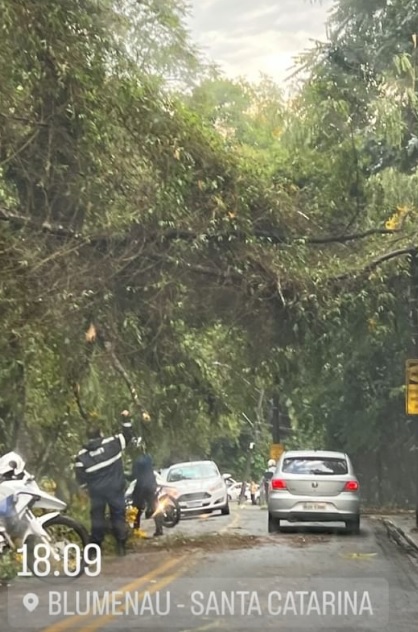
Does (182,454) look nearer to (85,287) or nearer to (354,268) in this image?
(85,287)

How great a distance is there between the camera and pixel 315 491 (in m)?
9.46

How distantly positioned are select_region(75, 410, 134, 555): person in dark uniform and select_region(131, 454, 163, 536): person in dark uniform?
0.11 metres

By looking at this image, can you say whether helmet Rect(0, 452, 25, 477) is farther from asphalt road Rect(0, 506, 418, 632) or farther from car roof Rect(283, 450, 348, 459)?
car roof Rect(283, 450, 348, 459)

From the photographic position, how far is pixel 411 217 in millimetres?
11812

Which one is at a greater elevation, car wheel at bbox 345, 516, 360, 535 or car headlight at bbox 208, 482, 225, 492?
car headlight at bbox 208, 482, 225, 492

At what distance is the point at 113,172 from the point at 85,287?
119 centimetres

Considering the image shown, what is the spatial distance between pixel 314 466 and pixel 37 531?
2693 mm

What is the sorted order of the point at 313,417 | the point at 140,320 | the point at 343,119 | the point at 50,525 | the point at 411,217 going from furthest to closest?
the point at 411,217 < the point at 343,119 < the point at 140,320 < the point at 313,417 < the point at 50,525

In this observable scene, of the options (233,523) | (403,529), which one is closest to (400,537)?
(403,529)

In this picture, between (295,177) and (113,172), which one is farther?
(295,177)

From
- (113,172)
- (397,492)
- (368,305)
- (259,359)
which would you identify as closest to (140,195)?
(113,172)

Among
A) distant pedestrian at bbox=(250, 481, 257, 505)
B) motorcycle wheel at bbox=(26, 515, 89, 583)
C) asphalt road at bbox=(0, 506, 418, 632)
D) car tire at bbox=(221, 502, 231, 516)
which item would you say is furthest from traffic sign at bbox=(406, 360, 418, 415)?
motorcycle wheel at bbox=(26, 515, 89, 583)

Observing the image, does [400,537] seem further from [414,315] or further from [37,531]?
[37,531]

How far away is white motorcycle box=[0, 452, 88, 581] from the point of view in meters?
6.79
